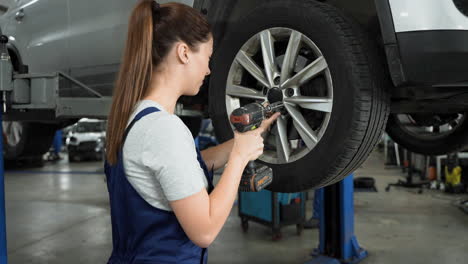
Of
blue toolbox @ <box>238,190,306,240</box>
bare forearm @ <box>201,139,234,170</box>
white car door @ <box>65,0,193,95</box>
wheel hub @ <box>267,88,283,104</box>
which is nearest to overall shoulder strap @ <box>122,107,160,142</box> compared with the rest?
bare forearm @ <box>201,139,234,170</box>

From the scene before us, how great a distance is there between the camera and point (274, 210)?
16.7 ft

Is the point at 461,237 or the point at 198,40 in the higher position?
the point at 198,40

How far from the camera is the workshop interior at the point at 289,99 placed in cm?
146

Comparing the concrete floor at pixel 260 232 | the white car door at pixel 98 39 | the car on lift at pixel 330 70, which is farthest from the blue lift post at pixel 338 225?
the white car door at pixel 98 39

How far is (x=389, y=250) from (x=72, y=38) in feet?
12.6

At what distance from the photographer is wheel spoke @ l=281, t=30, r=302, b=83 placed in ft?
5.58

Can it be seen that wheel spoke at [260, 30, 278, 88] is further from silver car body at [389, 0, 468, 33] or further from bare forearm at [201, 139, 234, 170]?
silver car body at [389, 0, 468, 33]

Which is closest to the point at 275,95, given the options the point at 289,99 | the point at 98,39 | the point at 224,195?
the point at 289,99

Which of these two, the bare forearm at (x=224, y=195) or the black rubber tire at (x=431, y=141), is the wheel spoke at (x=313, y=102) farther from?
the black rubber tire at (x=431, y=141)

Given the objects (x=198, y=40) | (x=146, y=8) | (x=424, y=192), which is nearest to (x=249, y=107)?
(x=198, y=40)

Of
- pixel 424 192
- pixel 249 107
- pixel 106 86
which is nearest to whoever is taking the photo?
pixel 249 107

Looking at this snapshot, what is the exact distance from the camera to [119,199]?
3.59 feet

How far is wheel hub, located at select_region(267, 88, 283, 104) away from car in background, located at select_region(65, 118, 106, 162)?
1207 centimetres

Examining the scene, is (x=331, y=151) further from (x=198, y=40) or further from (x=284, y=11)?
(x=198, y=40)
